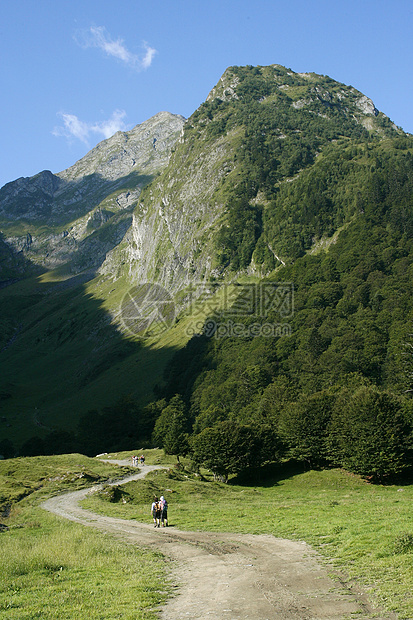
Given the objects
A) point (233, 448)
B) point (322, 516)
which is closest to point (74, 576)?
point (322, 516)

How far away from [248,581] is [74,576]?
Answer: 26.2ft

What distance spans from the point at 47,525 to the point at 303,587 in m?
25.9

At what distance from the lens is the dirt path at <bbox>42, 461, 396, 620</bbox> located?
1551 centimetres

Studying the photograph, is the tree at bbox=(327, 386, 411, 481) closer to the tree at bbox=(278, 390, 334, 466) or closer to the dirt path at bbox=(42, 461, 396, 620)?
the tree at bbox=(278, 390, 334, 466)

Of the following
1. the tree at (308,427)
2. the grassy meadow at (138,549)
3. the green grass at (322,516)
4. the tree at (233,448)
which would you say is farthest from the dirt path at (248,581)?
the tree at (308,427)

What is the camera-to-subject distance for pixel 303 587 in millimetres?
18141

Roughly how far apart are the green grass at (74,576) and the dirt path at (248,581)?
1.29m

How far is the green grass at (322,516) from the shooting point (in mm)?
18594

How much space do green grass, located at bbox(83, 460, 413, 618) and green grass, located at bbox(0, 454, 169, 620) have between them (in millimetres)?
8664

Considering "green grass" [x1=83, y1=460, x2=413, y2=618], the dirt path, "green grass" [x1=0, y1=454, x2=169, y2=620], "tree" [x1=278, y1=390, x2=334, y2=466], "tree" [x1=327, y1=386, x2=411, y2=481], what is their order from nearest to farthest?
the dirt path, "green grass" [x1=0, y1=454, x2=169, y2=620], "green grass" [x1=83, y1=460, x2=413, y2=618], "tree" [x1=327, y1=386, x2=411, y2=481], "tree" [x1=278, y1=390, x2=334, y2=466]

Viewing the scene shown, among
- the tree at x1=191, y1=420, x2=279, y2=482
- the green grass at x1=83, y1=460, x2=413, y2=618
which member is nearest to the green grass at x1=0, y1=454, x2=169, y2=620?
the green grass at x1=83, y1=460, x2=413, y2=618

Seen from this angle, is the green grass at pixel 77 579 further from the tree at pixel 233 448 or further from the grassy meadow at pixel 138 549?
the tree at pixel 233 448

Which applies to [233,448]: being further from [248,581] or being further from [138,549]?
[248,581]

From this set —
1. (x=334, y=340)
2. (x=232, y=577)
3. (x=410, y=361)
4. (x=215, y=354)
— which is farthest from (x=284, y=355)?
(x=232, y=577)
